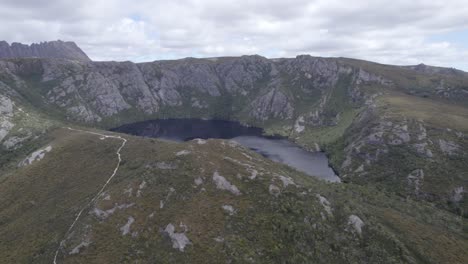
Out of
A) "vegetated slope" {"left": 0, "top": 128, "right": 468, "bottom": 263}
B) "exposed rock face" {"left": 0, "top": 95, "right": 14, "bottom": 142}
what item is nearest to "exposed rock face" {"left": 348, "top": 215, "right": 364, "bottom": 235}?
"vegetated slope" {"left": 0, "top": 128, "right": 468, "bottom": 263}

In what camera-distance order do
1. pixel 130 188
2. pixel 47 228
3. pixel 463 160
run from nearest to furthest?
pixel 47 228
pixel 130 188
pixel 463 160

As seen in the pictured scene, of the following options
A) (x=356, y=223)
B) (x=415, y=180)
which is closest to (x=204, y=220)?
(x=356, y=223)

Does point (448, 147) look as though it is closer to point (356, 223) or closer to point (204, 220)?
point (356, 223)

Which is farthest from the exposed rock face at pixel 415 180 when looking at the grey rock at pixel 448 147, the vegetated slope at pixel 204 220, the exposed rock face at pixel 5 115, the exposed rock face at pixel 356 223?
the exposed rock face at pixel 5 115

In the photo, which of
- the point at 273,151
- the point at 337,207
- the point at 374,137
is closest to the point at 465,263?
the point at 337,207

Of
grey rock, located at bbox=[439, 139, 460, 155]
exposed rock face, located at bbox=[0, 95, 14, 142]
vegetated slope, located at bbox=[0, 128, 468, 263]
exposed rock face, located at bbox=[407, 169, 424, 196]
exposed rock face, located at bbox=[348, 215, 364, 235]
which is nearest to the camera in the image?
vegetated slope, located at bbox=[0, 128, 468, 263]

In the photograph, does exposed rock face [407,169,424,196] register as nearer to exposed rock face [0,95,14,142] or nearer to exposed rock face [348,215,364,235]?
exposed rock face [348,215,364,235]

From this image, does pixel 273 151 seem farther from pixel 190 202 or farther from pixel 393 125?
pixel 190 202

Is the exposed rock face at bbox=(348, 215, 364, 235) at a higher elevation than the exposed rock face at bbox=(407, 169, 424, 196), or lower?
higher
